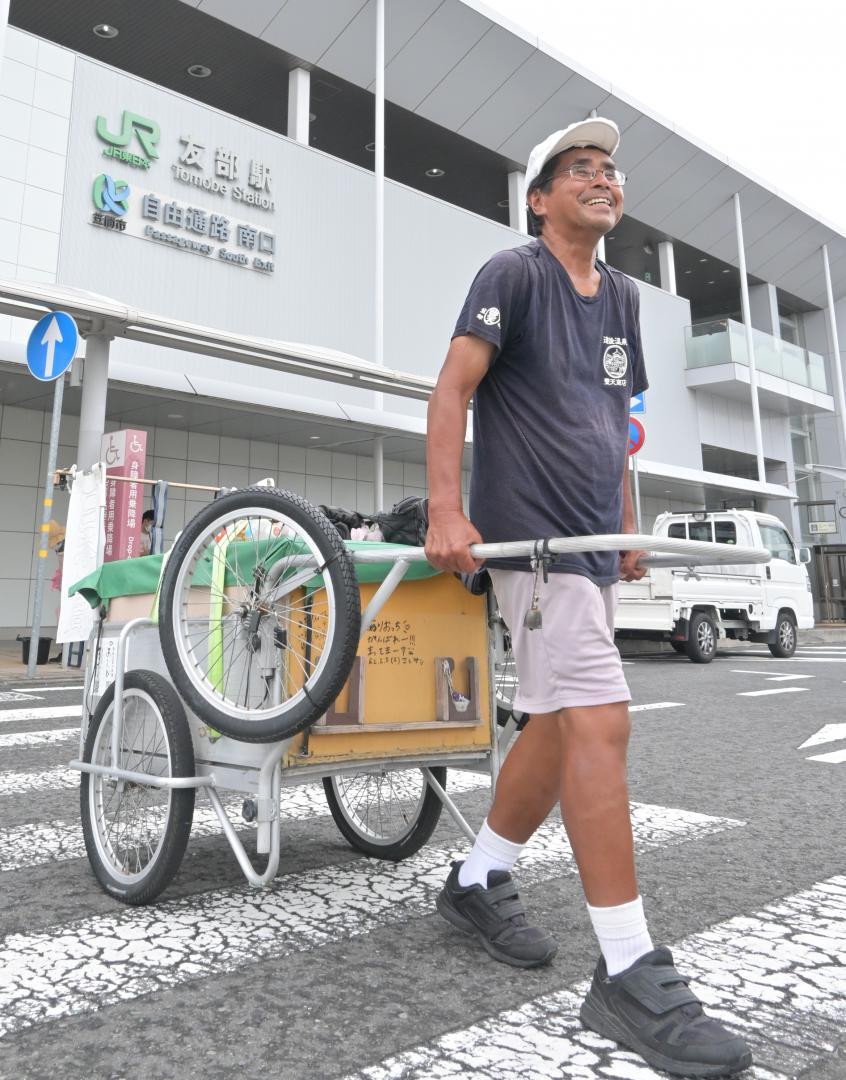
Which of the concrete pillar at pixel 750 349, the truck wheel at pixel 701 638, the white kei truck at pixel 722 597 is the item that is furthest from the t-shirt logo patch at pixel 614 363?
the concrete pillar at pixel 750 349

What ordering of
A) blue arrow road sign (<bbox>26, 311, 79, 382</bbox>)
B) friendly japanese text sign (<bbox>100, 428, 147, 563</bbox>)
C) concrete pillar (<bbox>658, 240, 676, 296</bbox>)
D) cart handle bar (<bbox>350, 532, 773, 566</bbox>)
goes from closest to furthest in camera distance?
cart handle bar (<bbox>350, 532, 773, 566</bbox>) → blue arrow road sign (<bbox>26, 311, 79, 382</bbox>) → friendly japanese text sign (<bbox>100, 428, 147, 563</bbox>) → concrete pillar (<bbox>658, 240, 676, 296</bbox>)

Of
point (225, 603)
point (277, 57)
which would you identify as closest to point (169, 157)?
point (277, 57)

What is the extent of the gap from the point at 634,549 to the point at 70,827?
272 cm

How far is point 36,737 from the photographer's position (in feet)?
18.0

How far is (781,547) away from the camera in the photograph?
1484 cm

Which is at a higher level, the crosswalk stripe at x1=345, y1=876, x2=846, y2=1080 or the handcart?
the handcart

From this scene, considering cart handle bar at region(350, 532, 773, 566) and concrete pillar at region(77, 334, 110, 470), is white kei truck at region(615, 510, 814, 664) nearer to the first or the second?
concrete pillar at region(77, 334, 110, 470)

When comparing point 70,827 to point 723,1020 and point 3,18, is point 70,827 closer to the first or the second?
point 723,1020

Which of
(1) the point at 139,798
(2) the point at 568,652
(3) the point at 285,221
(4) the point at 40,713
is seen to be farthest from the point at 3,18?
(2) the point at 568,652

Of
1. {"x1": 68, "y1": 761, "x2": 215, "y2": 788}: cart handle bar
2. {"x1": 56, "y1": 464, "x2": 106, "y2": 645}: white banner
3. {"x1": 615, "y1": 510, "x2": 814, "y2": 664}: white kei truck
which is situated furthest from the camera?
{"x1": 615, "y1": 510, "x2": 814, "y2": 664}: white kei truck

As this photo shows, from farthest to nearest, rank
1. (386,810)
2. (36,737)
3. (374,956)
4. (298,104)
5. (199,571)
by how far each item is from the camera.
→ (298,104) < (36,737) < (386,810) < (199,571) < (374,956)

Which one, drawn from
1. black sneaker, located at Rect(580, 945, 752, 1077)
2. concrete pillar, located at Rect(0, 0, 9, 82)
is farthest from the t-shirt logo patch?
concrete pillar, located at Rect(0, 0, 9, 82)

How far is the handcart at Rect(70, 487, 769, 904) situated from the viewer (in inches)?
89.5

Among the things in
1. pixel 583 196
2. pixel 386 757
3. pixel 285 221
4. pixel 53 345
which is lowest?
pixel 386 757
